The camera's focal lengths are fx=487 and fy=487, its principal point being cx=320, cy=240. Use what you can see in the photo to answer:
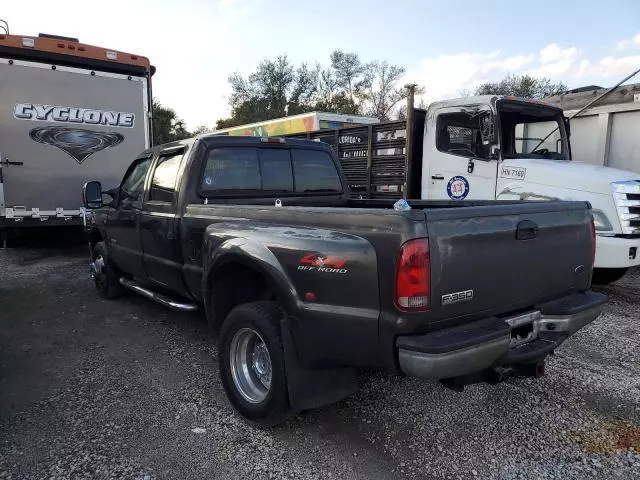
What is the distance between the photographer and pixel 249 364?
133 inches

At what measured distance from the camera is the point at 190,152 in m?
4.29

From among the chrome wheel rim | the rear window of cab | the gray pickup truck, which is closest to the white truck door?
the rear window of cab

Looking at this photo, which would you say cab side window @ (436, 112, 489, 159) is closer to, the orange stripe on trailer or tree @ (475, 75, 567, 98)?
the orange stripe on trailer

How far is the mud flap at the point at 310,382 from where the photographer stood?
2.85 m

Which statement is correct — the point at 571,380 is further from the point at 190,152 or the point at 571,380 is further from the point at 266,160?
the point at 190,152

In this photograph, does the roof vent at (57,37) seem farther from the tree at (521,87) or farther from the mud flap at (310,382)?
the tree at (521,87)

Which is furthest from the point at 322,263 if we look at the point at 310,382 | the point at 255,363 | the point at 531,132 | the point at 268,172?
the point at 531,132

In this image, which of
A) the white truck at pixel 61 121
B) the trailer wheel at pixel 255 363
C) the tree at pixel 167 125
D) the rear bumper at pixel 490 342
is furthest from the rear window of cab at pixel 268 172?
the tree at pixel 167 125

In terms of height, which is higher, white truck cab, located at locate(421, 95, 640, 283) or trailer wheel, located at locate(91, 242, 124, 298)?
white truck cab, located at locate(421, 95, 640, 283)

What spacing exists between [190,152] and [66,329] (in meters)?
2.55

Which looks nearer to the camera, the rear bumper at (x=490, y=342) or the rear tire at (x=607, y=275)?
the rear bumper at (x=490, y=342)

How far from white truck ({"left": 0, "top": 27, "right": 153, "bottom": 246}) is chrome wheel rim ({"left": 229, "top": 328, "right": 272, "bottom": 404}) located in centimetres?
634

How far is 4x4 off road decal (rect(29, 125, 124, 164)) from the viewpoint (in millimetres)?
8930

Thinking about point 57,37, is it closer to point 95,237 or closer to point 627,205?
point 95,237
